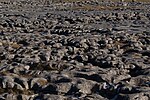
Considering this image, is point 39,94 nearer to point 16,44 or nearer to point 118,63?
point 118,63

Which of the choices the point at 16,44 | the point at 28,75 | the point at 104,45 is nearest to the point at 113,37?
the point at 104,45

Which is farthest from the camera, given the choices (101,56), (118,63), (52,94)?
(101,56)

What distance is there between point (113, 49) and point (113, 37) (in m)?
5.99

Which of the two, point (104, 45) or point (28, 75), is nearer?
point (28, 75)

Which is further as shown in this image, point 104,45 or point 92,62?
point 104,45

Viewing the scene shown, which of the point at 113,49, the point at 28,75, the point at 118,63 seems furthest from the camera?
the point at 113,49

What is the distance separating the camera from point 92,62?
23750 millimetres

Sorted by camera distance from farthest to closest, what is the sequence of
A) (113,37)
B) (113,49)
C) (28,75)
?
(113,37)
(113,49)
(28,75)

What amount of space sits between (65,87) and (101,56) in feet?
23.9

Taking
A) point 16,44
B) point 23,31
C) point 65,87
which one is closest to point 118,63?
point 65,87

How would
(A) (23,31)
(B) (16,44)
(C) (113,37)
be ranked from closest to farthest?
(B) (16,44)
(C) (113,37)
(A) (23,31)

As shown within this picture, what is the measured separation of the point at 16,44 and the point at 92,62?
863 centimetres

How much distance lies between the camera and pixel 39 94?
17109 millimetres

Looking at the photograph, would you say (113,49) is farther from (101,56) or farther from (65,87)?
(65,87)
